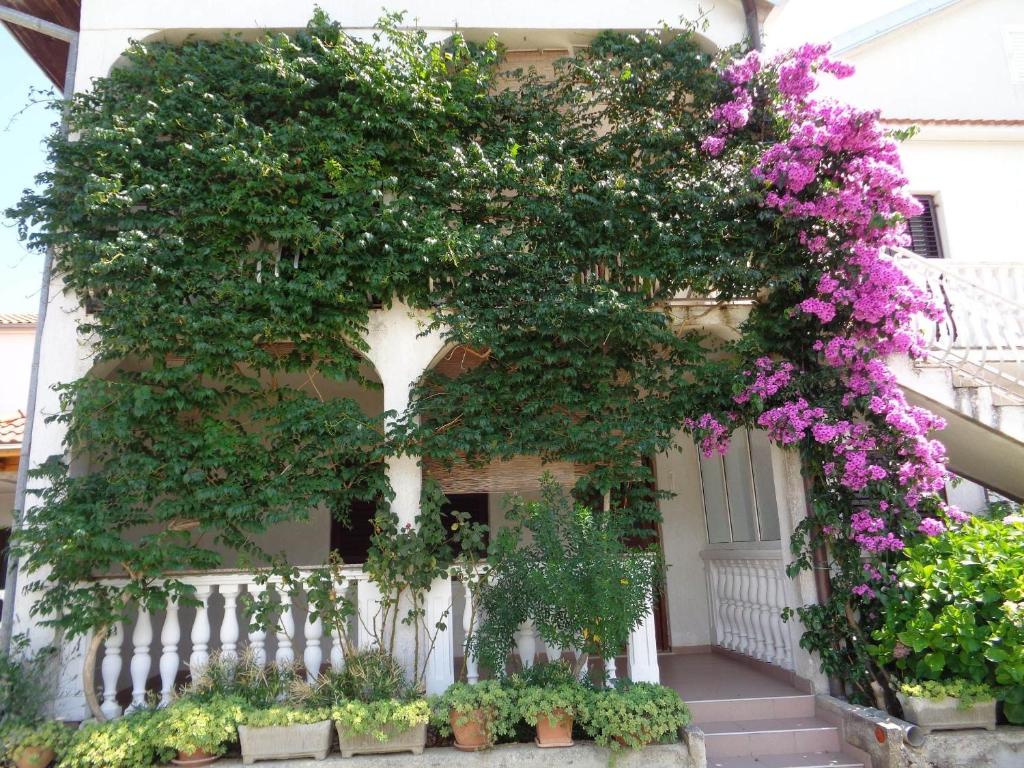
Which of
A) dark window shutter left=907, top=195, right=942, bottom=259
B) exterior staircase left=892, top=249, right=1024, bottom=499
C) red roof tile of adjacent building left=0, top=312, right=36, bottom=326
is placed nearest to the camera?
exterior staircase left=892, top=249, right=1024, bottom=499

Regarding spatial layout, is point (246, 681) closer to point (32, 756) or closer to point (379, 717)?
point (379, 717)

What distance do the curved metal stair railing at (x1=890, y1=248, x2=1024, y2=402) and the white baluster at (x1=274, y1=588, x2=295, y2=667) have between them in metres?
6.07

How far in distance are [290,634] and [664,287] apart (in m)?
4.46

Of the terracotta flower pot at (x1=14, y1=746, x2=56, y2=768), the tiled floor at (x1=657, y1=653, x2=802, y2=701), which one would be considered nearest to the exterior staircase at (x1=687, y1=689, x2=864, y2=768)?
the tiled floor at (x1=657, y1=653, x2=802, y2=701)

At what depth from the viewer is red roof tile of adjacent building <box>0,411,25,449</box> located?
7.08 m

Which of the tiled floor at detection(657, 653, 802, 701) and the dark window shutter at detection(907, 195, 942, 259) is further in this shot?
the dark window shutter at detection(907, 195, 942, 259)

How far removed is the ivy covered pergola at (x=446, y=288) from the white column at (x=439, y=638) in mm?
1031

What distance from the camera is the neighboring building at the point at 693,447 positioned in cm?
566

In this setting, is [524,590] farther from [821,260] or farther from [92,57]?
[92,57]

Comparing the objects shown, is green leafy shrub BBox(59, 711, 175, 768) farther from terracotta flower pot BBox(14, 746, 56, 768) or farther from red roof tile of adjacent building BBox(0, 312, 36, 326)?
red roof tile of adjacent building BBox(0, 312, 36, 326)

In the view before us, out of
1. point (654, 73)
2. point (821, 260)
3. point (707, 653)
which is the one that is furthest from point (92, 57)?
point (707, 653)

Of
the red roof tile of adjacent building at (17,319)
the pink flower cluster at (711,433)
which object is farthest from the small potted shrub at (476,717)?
the red roof tile of adjacent building at (17,319)

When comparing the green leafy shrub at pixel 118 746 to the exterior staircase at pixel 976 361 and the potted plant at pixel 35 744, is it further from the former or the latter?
the exterior staircase at pixel 976 361

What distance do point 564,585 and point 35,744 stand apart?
149 inches
